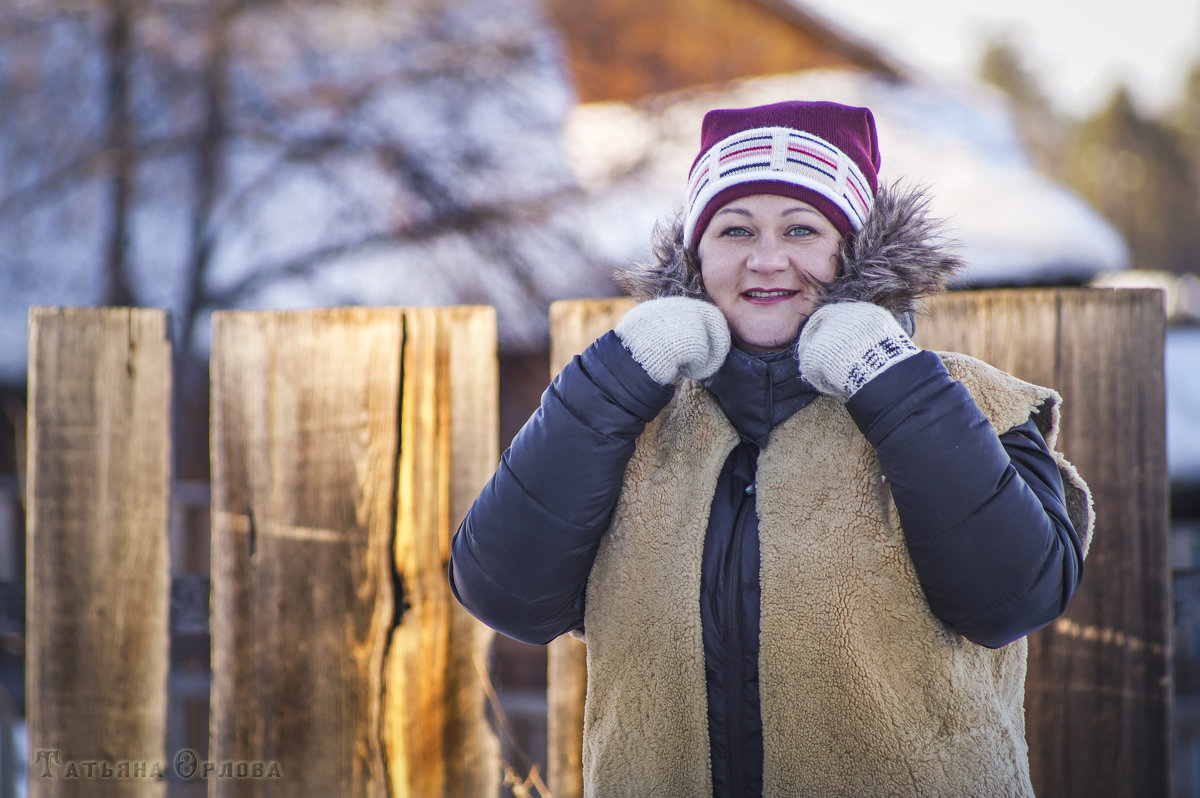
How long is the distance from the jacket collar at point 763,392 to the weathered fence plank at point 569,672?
21.1 inches

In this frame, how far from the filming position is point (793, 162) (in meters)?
1.65

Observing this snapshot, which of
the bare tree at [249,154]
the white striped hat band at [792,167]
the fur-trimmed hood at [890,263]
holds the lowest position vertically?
the fur-trimmed hood at [890,263]

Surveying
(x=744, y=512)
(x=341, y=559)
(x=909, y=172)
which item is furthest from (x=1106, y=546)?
(x=909, y=172)

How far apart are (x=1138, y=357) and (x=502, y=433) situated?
3.55 metres

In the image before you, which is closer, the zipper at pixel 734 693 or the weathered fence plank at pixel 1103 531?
the zipper at pixel 734 693

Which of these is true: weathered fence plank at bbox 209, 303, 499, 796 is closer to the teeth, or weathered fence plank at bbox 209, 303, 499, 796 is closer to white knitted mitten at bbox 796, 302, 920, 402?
the teeth

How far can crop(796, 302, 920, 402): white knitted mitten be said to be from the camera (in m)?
1.42

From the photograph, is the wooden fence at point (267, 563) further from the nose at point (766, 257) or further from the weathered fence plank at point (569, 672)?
the nose at point (766, 257)

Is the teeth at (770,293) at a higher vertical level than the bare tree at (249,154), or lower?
lower

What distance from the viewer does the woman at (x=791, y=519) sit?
1.40 metres

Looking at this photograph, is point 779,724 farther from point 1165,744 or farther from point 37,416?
point 37,416

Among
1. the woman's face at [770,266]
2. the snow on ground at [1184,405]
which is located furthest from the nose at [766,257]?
the snow on ground at [1184,405]

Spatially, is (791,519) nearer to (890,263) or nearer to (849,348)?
(849,348)

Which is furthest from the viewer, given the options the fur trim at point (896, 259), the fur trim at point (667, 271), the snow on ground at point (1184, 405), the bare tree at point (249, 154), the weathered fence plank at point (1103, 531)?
the snow on ground at point (1184, 405)
